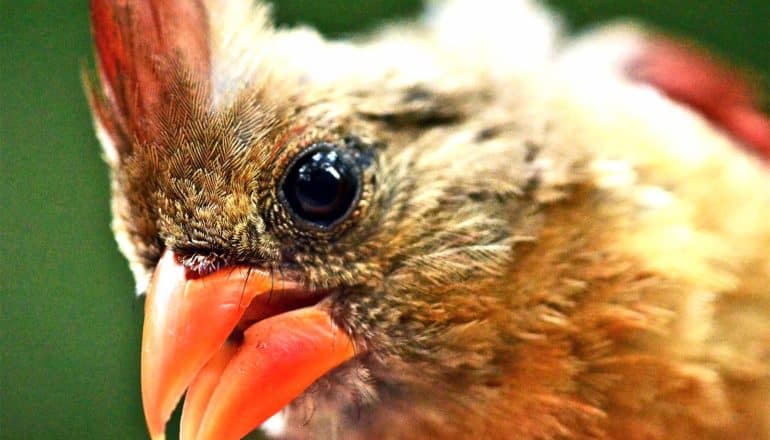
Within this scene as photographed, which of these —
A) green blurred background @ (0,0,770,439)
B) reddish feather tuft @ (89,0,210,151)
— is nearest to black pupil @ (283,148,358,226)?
reddish feather tuft @ (89,0,210,151)

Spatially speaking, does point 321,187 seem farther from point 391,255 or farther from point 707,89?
point 707,89

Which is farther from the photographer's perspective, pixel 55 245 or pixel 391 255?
pixel 55 245

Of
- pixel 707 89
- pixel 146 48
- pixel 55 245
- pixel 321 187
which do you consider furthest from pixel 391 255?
pixel 55 245

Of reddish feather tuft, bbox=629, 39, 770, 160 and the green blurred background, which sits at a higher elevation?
reddish feather tuft, bbox=629, 39, 770, 160

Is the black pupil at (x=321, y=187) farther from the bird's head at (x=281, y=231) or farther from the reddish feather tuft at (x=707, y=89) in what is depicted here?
the reddish feather tuft at (x=707, y=89)

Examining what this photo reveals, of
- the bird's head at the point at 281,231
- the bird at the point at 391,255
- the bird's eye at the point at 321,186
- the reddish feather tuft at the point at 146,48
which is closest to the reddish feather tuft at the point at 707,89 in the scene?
the bird at the point at 391,255

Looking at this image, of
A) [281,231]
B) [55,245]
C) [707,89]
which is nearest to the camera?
[281,231]

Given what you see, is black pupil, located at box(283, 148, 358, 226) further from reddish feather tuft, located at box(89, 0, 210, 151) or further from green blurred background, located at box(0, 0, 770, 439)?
green blurred background, located at box(0, 0, 770, 439)

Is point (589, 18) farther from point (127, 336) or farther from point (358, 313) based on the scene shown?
point (358, 313)
